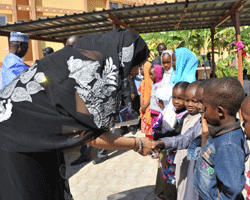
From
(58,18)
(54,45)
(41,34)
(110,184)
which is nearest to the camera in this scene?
(110,184)

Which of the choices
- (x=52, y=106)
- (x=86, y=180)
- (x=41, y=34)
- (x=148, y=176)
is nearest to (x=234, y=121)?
(x=52, y=106)

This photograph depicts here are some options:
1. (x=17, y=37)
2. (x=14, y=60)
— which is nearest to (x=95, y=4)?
(x=17, y=37)

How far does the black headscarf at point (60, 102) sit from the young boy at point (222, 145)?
0.68 meters

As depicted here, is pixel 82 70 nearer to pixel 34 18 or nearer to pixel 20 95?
pixel 20 95

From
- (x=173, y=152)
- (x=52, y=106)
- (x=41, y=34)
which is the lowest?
(x=173, y=152)

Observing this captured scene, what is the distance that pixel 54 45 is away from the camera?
47.5ft

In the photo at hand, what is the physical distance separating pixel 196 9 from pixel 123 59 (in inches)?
227

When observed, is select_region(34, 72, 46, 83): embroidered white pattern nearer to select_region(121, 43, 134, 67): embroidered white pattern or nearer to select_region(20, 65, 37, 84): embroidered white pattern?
select_region(20, 65, 37, 84): embroidered white pattern

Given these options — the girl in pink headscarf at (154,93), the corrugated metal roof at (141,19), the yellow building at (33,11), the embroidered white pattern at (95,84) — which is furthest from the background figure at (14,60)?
the yellow building at (33,11)

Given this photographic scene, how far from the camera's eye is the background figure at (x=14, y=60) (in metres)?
2.96

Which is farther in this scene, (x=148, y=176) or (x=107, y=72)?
(x=148, y=176)

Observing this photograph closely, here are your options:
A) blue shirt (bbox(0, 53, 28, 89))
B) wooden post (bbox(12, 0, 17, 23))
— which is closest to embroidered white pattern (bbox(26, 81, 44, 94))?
blue shirt (bbox(0, 53, 28, 89))

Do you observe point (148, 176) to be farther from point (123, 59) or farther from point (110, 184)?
point (123, 59)

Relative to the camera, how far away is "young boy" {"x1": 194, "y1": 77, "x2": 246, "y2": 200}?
1.34 metres
